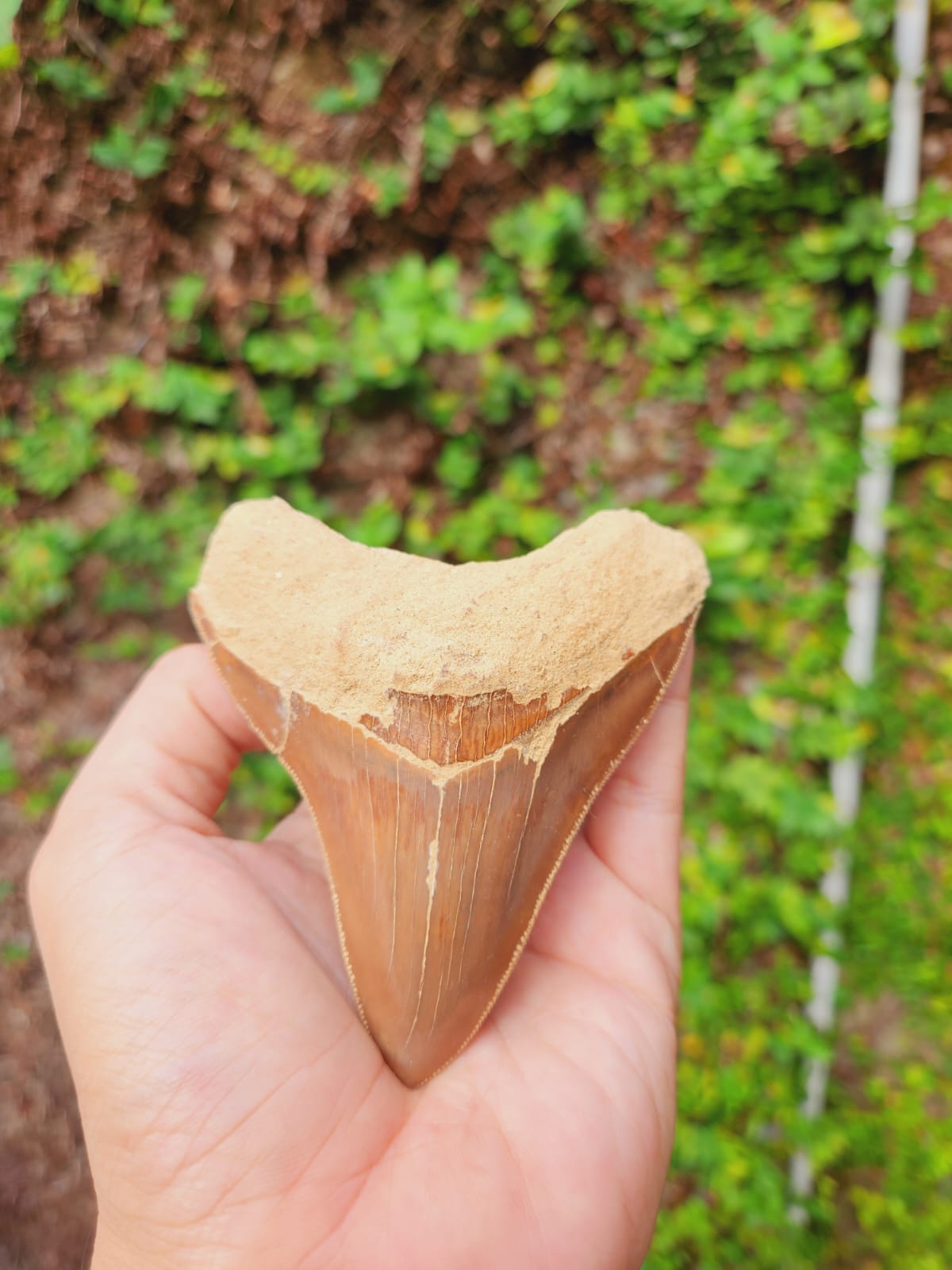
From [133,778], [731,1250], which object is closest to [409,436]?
[133,778]

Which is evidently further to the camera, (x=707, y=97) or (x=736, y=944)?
(x=736, y=944)

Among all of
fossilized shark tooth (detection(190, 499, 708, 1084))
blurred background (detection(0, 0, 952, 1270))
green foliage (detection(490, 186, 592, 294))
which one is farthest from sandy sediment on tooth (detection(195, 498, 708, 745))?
green foliage (detection(490, 186, 592, 294))

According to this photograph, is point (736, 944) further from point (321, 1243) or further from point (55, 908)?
point (55, 908)

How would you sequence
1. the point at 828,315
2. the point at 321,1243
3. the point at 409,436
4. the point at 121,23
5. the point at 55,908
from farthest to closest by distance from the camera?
1. the point at 409,436
2. the point at 828,315
3. the point at 121,23
4. the point at 55,908
5. the point at 321,1243

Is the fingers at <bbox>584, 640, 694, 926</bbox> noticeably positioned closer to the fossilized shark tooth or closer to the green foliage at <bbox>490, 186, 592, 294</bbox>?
the fossilized shark tooth

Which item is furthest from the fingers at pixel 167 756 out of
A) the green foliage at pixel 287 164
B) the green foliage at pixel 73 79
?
the green foliage at pixel 73 79

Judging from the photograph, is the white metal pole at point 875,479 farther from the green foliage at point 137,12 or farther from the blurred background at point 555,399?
the green foliage at point 137,12
